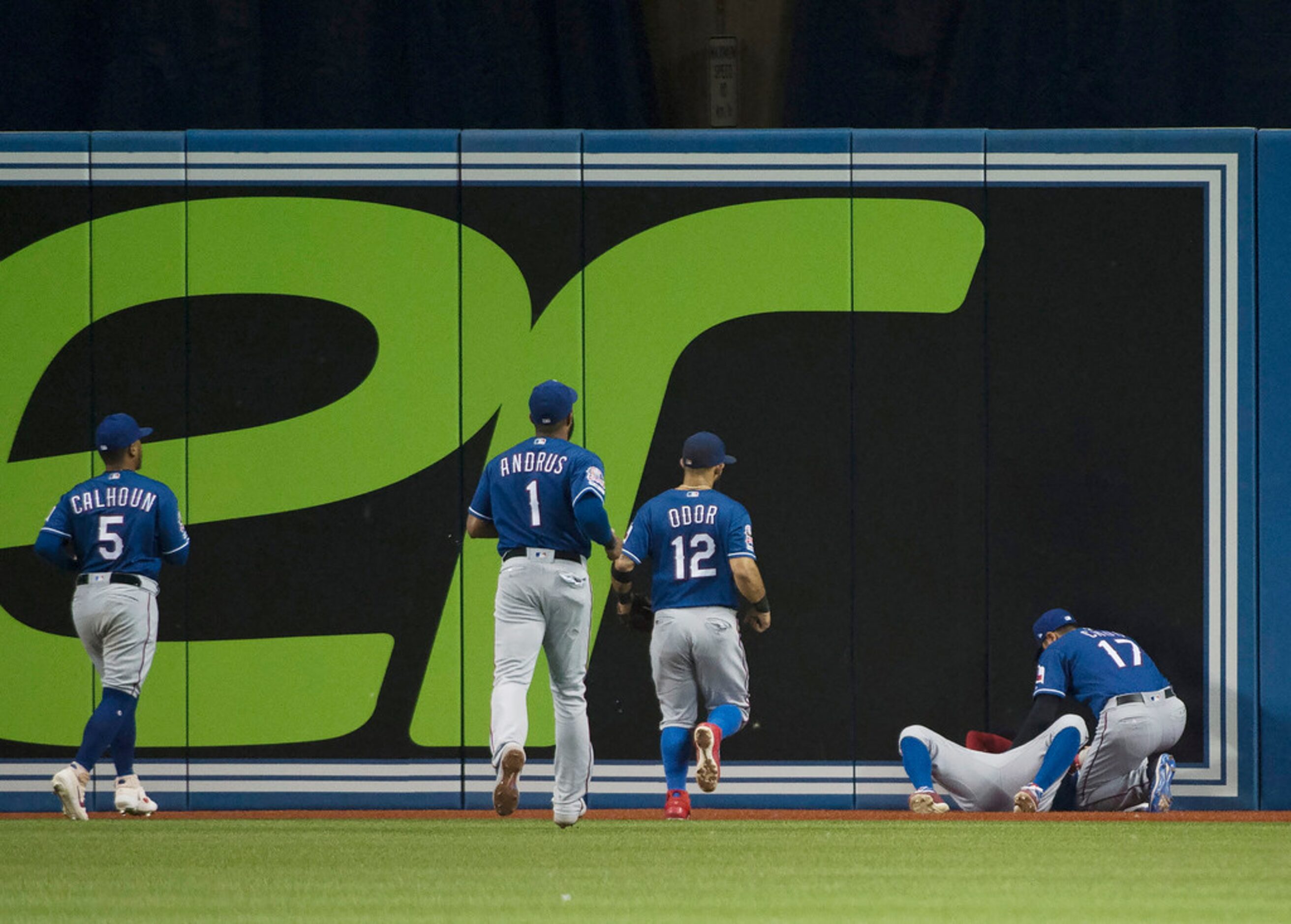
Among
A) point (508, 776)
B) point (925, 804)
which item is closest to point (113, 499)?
point (508, 776)

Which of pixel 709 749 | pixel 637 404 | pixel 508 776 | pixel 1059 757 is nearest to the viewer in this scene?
pixel 508 776

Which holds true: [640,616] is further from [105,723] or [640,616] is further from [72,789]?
[72,789]

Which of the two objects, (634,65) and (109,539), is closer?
(109,539)

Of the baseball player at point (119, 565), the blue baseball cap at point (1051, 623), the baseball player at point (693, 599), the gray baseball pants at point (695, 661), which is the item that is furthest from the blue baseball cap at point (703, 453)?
the baseball player at point (119, 565)

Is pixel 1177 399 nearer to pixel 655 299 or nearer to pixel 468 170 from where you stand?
pixel 655 299

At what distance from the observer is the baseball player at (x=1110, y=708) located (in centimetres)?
880

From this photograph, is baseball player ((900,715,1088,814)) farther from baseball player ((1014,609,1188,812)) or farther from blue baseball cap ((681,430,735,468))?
blue baseball cap ((681,430,735,468))

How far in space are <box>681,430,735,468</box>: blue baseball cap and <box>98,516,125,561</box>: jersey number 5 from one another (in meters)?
2.91

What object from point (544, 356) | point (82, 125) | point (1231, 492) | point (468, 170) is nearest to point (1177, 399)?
point (1231, 492)

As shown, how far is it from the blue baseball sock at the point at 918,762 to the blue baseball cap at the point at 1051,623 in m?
0.89

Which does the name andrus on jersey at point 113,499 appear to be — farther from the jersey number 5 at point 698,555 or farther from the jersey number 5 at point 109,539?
the jersey number 5 at point 698,555

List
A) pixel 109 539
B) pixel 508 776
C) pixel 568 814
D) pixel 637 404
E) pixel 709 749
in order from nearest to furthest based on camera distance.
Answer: pixel 508 776 → pixel 568 814 → pixel 709 749 → pixel 109 539 → pixel 637 404

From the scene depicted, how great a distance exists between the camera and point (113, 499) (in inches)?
328

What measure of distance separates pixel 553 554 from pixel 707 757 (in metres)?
1.26
